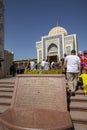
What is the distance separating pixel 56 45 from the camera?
34.9 m

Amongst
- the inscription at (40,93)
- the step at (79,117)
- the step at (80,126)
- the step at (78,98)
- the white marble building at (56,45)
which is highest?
the white marble building at (56,45)

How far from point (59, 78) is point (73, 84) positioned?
1.40 meters

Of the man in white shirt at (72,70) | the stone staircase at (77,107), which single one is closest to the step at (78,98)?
the stone staircase at (77,107)

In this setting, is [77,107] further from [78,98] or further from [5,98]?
[5,98]

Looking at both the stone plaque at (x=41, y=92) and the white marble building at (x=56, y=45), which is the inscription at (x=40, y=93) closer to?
the stone plaque at (x=41, y=92)

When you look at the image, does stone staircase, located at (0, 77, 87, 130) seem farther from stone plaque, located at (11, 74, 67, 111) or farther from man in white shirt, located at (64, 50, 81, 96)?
stone plaque, located at (11, 74, 67, 111)

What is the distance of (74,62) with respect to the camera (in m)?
5.92

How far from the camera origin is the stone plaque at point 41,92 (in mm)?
4352

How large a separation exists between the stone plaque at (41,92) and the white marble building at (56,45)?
2798 centimetres

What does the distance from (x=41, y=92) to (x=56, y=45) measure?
3072 cm

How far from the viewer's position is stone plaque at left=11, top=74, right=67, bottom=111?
171 inches

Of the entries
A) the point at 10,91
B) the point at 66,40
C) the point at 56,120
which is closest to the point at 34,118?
the point at 56,120

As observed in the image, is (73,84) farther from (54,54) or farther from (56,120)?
(54,54)

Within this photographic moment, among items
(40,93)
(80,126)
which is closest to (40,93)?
(40,93)
